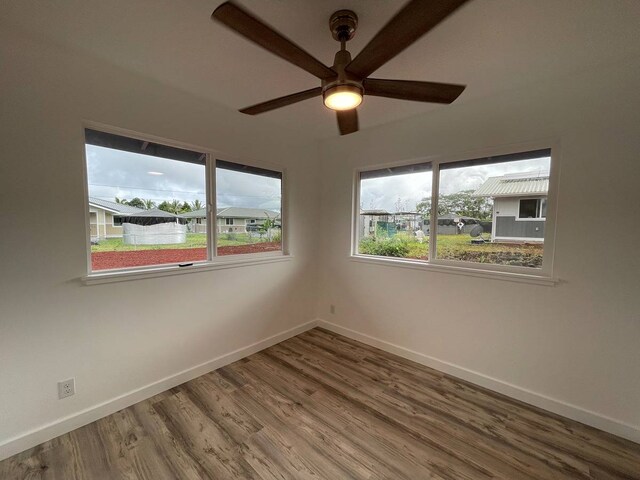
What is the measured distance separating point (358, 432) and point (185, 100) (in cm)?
285

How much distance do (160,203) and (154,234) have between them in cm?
26

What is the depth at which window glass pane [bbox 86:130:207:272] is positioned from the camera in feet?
6.16

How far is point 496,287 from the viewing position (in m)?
2.20

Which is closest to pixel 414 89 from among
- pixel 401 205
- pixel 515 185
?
pixel 515 185

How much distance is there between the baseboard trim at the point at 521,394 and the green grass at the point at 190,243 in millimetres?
1781

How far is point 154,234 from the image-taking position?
216 cm

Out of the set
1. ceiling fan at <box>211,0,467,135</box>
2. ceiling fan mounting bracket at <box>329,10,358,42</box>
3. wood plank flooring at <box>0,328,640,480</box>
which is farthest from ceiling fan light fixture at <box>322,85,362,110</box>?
wood plank flooring at <box>0,328,640,480</box>

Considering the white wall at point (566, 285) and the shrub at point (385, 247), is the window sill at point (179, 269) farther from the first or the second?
the white wall at point (566, 285)

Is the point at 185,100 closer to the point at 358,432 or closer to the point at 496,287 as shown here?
the point at 358,432

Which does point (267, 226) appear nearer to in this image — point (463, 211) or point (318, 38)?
point (318, 38)

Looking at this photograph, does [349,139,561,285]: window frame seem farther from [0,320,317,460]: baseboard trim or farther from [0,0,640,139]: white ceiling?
[0,320,317,460]: baseboard trim

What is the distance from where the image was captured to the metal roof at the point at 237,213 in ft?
7.74

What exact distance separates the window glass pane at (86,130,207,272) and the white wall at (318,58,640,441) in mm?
2068

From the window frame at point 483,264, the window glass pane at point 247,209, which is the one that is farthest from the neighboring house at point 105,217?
the window frame at point 483,264
